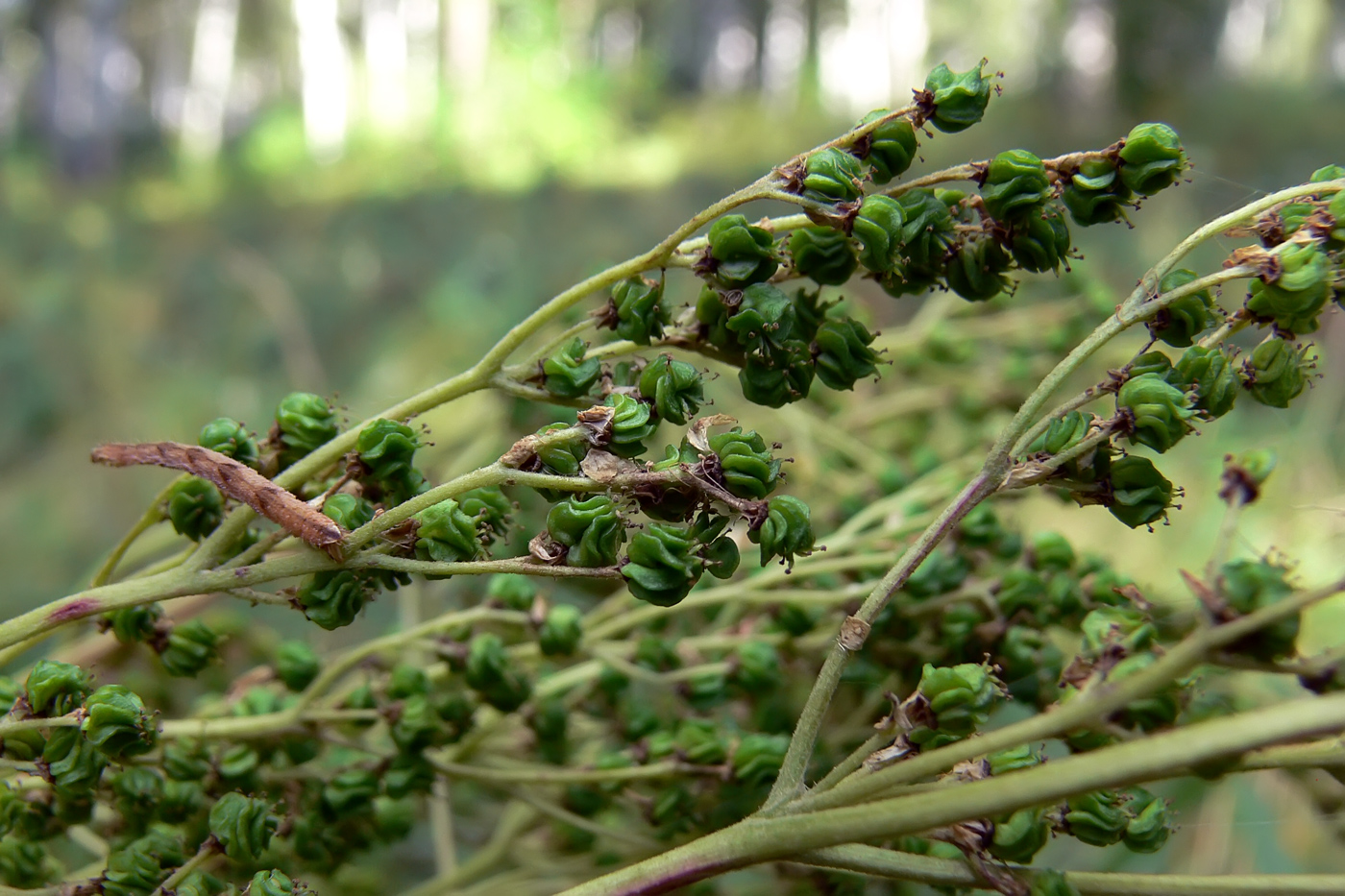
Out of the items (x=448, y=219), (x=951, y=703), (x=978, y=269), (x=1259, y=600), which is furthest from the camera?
(x=448, y=219)

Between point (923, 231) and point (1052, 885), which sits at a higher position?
point (923, 231)

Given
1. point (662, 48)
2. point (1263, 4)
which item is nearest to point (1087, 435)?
point (662, 48)

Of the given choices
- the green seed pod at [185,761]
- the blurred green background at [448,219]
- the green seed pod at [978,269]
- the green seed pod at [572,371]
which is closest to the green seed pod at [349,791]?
the green seed pod at [185,761]

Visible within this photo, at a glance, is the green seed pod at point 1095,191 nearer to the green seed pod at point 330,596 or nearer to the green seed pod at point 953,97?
the green seed pod at point 953,97

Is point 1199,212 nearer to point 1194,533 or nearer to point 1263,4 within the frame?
point 1194,533

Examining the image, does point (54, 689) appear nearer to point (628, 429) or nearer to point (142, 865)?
point (142, 865)

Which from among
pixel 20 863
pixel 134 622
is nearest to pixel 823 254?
pixel 134 622
